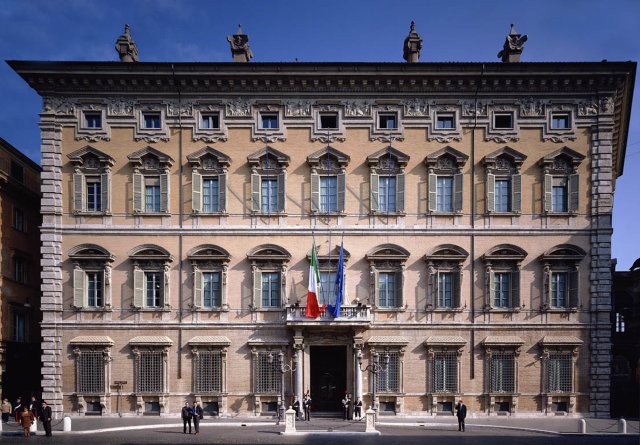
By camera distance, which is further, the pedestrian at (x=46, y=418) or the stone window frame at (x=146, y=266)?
the stone window frame at (x=146, y=266)

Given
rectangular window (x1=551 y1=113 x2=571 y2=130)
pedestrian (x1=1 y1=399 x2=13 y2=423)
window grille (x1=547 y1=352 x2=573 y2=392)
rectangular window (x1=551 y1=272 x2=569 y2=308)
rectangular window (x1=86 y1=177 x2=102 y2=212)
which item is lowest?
pedestrian (x1=1 y1=399 x2=13 y2=423)

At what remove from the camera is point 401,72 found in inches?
1145

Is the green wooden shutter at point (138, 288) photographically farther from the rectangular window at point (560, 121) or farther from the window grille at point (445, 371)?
the rectangular window at point (560, 121)

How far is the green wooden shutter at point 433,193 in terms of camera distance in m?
29.2

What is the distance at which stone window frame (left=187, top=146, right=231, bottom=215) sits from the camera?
29141 millimetres

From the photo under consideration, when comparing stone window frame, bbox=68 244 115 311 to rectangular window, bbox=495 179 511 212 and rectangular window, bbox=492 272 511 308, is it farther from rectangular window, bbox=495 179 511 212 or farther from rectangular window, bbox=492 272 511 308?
rectangular window, bbox=495 179 511 212

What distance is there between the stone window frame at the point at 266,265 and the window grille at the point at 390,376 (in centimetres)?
641

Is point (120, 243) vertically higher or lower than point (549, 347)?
higher

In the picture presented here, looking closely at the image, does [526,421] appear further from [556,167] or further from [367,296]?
[556,167]

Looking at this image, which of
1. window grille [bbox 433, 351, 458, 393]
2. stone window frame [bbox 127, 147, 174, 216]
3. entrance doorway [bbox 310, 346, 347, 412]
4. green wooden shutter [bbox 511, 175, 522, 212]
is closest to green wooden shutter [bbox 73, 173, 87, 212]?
stone window frame [bbox 127, 147, 174, 216]

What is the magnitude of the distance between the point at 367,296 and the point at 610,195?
1452cm

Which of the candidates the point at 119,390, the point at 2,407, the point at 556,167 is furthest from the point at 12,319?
the point at 556,167

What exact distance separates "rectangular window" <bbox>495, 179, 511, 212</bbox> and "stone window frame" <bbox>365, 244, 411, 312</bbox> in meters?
5.80

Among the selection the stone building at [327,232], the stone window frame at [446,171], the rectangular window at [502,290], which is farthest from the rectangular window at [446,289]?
the stone window frame at [446,171]
